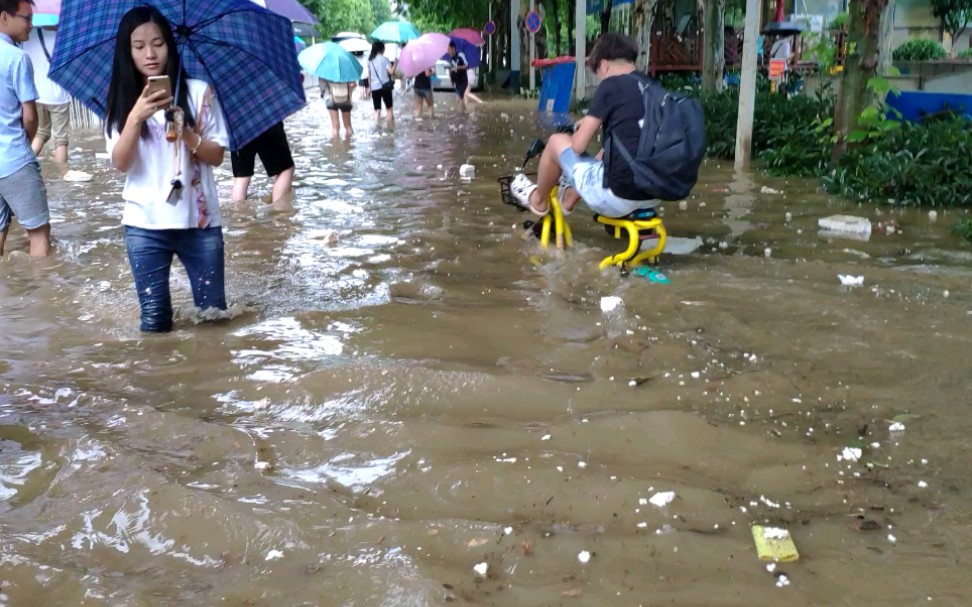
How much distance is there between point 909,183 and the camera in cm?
820

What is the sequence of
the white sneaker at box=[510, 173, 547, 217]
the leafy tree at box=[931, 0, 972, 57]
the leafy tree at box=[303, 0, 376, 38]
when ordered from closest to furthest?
1. the white sneaker at box=[510, 173, 547, 217]
2. the leafy tree at box=[931, 0, 972, 57]
3. the leafy tree at box=[303, 0, 376, 38]

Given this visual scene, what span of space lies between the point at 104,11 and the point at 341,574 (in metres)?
3.29

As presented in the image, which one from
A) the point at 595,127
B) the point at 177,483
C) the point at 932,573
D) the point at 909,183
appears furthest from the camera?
the point at 909,183

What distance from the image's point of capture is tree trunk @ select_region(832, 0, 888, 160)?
9070 mm

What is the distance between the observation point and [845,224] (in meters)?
6.88

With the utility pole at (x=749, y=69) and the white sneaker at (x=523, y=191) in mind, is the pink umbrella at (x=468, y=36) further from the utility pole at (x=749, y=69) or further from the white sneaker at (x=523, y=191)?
the white sneaker at (x=523, y=191)

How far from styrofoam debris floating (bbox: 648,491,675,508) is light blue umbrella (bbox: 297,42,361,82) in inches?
475

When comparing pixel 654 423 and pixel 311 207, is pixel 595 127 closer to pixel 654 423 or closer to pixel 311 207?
pixel 654 423

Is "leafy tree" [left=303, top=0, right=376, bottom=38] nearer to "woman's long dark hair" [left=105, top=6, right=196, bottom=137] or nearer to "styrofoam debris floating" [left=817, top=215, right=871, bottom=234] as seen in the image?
"styrofoam debris floating" [left=817, top=215, right=871, bottom=234]

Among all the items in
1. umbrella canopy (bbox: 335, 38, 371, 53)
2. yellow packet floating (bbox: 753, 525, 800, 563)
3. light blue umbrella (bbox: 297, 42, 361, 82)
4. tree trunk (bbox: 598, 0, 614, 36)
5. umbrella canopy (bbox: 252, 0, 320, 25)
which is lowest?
yellow packet floating (bbox: 753, 525, 800, 563)

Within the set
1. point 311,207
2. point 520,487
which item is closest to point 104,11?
point 520,487

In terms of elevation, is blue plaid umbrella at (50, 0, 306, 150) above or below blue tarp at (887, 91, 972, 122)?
above

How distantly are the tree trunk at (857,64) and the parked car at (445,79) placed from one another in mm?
20656

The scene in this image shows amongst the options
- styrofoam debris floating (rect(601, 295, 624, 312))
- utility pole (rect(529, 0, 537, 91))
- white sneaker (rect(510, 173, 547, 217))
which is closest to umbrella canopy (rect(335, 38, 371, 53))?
utility pole (rect(529, 0, 537, 91))
